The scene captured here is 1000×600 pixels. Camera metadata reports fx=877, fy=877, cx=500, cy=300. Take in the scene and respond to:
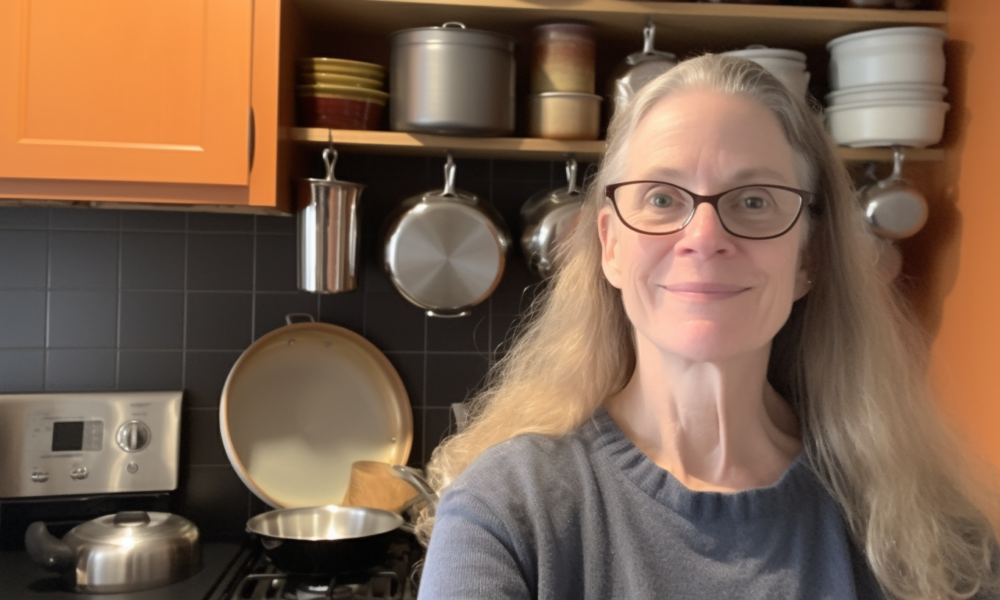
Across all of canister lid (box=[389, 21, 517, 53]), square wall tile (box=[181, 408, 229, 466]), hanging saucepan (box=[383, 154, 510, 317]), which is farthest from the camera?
square wall tile (box=[181, 408, 229, 466])

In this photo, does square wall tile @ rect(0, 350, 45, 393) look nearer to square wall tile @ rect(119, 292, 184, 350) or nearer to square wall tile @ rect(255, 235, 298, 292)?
square wall tile @ rect(119, 292, 184, 350)

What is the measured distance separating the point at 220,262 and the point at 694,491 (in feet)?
4.20

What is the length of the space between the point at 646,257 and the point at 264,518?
3.52 feet

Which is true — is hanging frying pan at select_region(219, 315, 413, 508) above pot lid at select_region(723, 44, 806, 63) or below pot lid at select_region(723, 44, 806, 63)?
below

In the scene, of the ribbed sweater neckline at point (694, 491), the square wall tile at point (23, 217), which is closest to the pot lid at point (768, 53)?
the ribbed sweater neckline at point (694, 491)

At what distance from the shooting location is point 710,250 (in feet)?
2.85

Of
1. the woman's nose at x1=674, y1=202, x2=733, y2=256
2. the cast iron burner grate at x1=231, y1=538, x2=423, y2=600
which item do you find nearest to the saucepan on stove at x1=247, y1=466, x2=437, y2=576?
the cast iron burner grate at x1=231, y1=538, x2=423, y2=600

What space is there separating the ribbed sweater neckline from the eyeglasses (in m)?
0.23

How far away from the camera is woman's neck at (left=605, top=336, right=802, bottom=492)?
95 centimetres

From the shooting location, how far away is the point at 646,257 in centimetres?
91

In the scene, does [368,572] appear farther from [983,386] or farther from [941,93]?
[941,93]

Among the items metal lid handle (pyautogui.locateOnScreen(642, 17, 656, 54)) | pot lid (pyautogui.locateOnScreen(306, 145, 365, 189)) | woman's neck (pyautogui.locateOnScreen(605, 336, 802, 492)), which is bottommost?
woman's neck (pyautogui.locateOnScreen(605, 336, 802, 492))

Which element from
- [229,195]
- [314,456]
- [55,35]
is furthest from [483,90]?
[314,456]

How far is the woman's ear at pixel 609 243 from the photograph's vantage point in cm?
98
